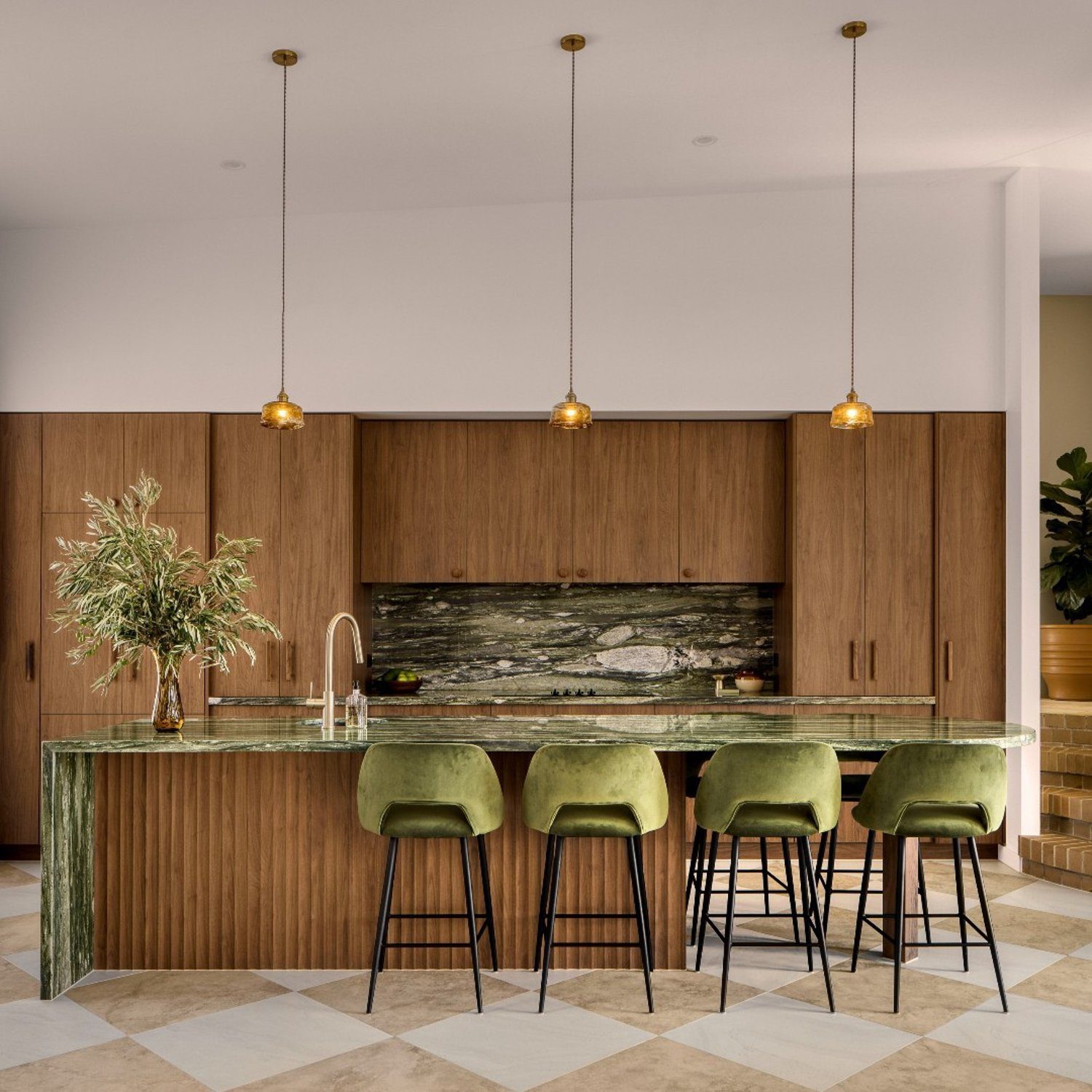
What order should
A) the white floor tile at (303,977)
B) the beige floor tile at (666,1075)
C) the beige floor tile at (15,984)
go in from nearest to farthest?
the beige floor tile at (666,1075) → the beige floor tile at (15,984) → the white floor tile at (303,977)

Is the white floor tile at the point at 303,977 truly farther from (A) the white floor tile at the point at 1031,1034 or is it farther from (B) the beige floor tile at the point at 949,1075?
(A) the white floor tile at the point at 1031,1034

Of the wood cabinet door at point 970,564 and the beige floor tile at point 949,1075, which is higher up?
the wood cabinet door at point 970,564

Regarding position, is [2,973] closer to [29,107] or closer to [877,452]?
[29,107]

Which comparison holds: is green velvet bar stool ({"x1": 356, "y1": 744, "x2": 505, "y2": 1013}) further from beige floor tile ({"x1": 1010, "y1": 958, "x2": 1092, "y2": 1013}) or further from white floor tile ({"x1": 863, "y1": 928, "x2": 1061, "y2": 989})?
beige floor tile ({"x1": 1010, "y1": 958, "x2": 1092, "y2": 1013})

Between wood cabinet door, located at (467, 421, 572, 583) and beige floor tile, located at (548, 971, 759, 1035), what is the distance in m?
2.69

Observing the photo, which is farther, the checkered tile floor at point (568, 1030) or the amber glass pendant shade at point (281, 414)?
the amber glass pendant shade at point (281, 414)

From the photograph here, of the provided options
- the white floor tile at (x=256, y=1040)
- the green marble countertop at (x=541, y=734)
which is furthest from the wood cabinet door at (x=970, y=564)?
the white floor tile at (x=256, y=1040)

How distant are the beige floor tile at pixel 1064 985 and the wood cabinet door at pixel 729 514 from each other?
2.60 meters

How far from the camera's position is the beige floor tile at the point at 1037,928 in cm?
429

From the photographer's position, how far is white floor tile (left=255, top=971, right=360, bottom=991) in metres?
3.78

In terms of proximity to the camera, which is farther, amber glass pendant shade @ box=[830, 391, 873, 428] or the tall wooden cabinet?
the tall wooden cabinet

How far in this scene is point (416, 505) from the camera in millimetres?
6168

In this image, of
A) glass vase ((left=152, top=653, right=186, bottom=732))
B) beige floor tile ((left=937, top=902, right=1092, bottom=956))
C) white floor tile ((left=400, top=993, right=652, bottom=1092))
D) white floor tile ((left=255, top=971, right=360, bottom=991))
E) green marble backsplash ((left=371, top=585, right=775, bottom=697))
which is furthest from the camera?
green marble backsplash ((left=371, top=585, right=775, bottom=697))

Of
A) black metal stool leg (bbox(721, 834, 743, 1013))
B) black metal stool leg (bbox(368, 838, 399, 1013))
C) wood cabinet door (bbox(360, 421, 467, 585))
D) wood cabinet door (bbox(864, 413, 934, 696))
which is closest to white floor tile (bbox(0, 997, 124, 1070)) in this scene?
black metal stool leg (bbox(368, 838, 399, 1013))
